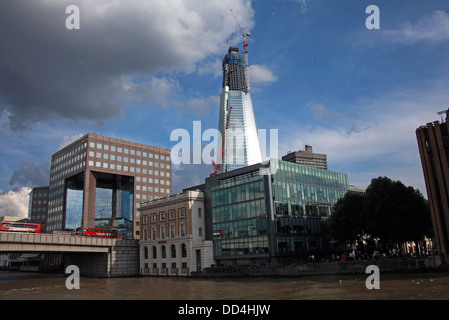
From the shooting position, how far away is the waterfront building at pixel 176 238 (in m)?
83.1

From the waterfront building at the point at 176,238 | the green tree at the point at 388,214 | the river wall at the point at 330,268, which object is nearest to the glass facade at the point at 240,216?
the waterfront building at the point at 176,238

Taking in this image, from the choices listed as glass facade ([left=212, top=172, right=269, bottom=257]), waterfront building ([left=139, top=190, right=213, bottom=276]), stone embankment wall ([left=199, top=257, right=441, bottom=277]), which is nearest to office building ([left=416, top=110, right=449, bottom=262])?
stone embankment wall ([left=199, top=257, right=441, bottom=277])

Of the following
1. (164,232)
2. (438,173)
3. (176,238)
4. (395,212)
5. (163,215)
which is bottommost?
(176,238)

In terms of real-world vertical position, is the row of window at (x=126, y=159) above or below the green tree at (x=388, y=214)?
above

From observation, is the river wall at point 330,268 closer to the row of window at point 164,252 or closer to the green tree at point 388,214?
the row of window at point 164,252

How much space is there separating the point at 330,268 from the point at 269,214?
54.8 ft

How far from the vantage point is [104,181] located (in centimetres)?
16162

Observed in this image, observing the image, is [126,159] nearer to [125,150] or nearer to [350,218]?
[125,150]

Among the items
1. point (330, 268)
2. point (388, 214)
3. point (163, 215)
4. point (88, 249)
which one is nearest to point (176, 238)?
point (163, 215)

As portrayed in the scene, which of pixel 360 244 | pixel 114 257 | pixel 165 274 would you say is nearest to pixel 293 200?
pixel 360 244

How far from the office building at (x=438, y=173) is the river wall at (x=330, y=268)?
212 inches

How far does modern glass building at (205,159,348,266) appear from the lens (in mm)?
74875

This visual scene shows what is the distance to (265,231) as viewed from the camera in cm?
7456

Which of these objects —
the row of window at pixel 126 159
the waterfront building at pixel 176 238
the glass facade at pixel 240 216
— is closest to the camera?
the glass facade at pixel 240 216
